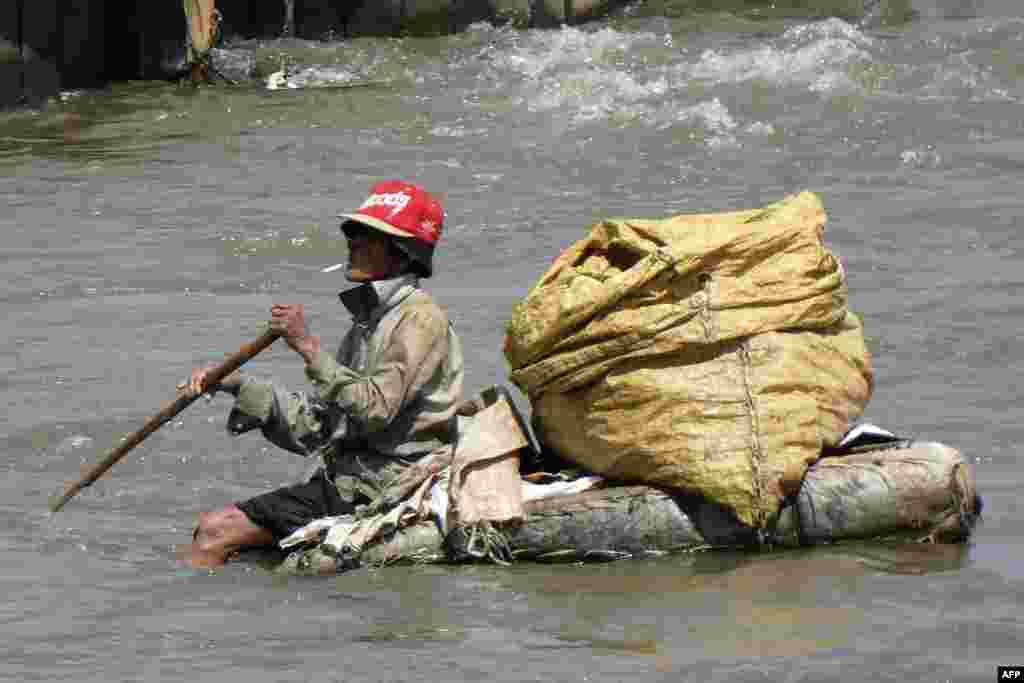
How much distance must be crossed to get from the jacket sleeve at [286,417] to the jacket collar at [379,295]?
0.30m

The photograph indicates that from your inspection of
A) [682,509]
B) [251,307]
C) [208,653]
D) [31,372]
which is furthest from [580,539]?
[251,307]

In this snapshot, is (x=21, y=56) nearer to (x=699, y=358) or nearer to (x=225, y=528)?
(x=225, y=528)

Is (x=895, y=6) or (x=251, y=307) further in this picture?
(x=895, y=6)

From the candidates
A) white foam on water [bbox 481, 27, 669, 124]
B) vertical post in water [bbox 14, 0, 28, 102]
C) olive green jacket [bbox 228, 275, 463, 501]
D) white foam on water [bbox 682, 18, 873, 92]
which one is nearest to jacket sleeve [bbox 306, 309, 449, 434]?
Result: olive green jacket [bbox 228, 275, 463, 501]

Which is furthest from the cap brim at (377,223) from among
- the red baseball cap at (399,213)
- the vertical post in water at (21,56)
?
the vertical post in water at (21,56)

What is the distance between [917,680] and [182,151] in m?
10.3

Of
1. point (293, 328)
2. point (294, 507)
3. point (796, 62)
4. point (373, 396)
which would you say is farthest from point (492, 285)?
point (796, 62)

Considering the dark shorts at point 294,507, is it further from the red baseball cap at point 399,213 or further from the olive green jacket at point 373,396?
the red baseball cap at point 399,213

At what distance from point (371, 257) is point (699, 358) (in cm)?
102

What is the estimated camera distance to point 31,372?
9.70 metres

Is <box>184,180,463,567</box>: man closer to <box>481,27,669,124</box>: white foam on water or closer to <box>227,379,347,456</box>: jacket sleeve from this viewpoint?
<box>227,379,347,456</box>: jacket sleeve

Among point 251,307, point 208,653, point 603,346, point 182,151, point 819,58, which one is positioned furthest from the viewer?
point 819,58

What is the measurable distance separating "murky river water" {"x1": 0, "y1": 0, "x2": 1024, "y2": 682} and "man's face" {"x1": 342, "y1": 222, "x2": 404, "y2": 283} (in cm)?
88

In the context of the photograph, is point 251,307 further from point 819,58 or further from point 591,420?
point 819,58
